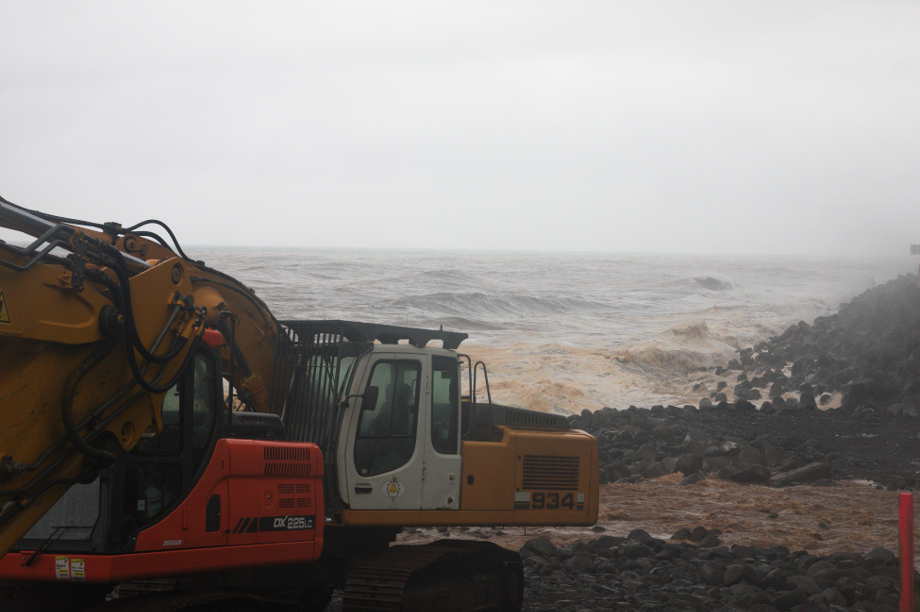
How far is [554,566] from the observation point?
1436 cm

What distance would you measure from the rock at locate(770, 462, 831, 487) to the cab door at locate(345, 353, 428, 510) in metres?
14.7

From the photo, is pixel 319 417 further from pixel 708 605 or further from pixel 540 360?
pixel 540 360

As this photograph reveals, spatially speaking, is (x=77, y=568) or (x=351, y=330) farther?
(x=351, y=330)

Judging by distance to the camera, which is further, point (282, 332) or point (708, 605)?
point (708, 605)

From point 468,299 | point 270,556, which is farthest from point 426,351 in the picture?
point 468,299

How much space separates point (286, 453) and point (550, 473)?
11.6 ft

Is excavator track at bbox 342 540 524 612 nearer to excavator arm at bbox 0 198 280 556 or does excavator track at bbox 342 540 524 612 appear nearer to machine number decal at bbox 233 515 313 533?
machine number decal at bbox 233 515 313 533

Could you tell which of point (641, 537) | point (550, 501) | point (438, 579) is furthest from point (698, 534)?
point (438, 579)

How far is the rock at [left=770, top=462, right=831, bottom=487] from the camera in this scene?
74.9 feet

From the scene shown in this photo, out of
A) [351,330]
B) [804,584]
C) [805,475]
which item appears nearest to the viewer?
[351,330]

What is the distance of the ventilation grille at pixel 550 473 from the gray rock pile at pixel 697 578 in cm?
173

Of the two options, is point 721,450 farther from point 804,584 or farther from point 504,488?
point 504,488

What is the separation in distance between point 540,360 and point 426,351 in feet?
140

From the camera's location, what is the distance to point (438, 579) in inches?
408
